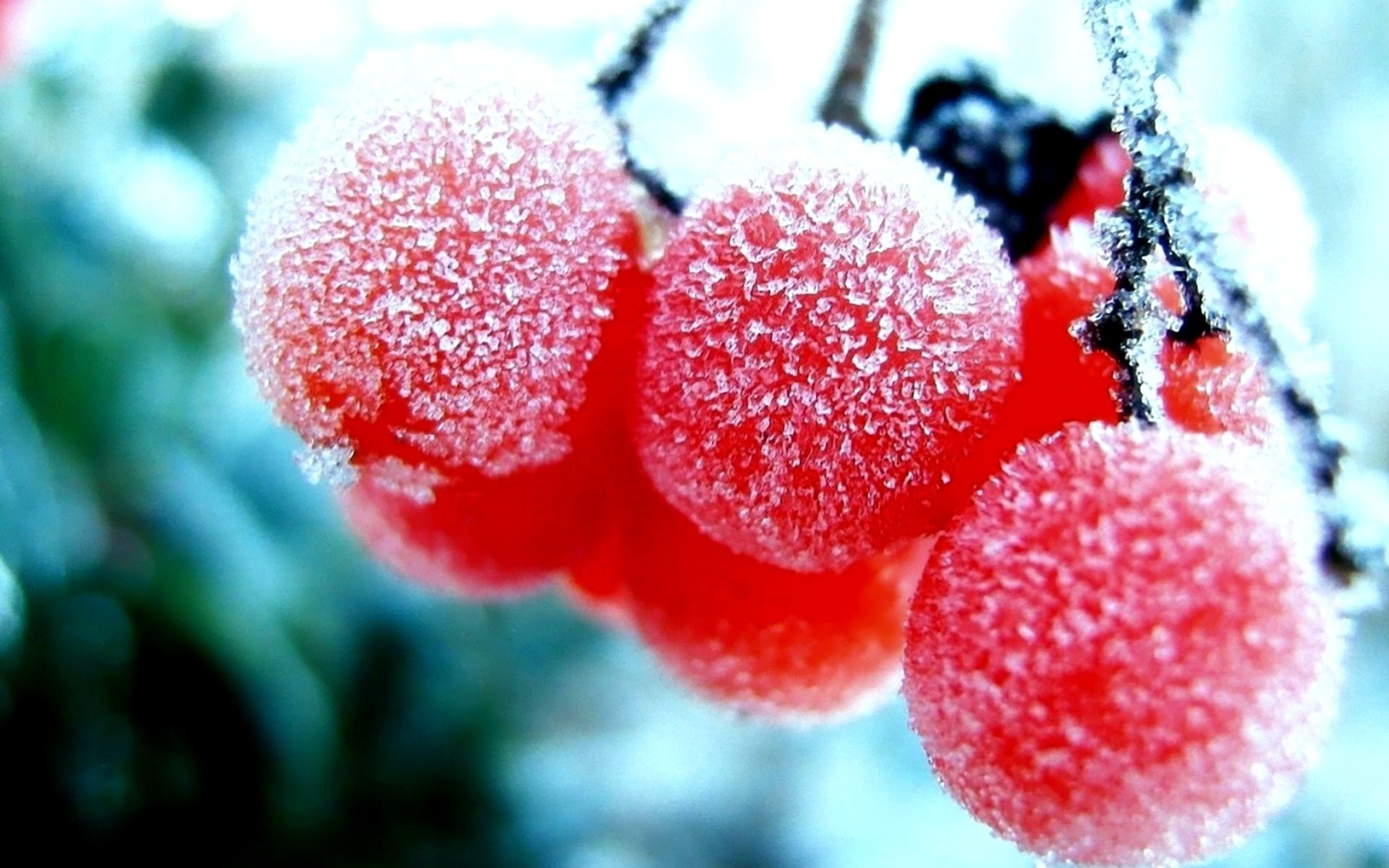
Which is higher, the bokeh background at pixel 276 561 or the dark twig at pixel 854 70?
the bokeh background at pixel 276 561

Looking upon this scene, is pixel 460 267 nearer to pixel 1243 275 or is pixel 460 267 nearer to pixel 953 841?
pixel 1243 275

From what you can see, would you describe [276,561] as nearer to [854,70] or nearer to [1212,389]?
[854,70]

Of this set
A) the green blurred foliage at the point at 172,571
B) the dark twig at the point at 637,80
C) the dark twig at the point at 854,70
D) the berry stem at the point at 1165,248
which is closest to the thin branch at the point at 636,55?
the dark twig at the point at 637,80

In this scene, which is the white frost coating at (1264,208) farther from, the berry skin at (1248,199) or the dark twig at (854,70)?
the dark twig at (854,70)

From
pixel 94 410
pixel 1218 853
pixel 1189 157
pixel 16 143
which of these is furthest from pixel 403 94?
pixel 16 143

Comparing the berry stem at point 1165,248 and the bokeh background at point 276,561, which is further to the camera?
the bokeh background at point 276,561

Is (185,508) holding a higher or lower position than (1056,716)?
higher

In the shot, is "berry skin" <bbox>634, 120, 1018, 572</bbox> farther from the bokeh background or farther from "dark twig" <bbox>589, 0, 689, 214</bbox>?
the bokeh background
